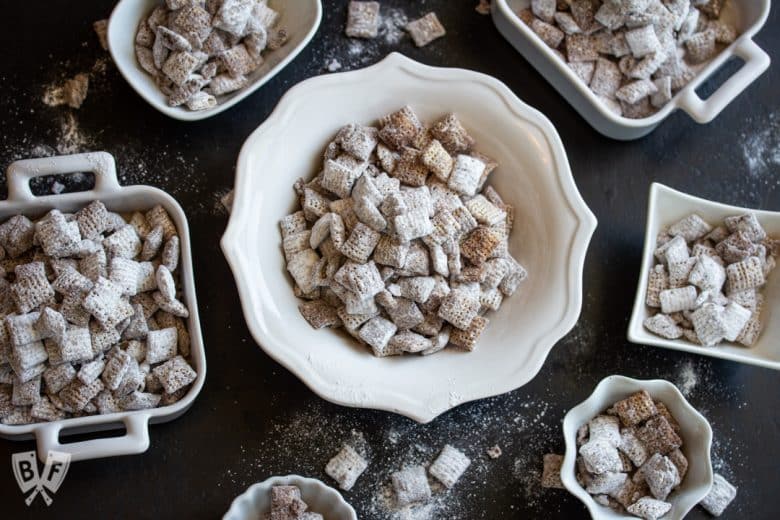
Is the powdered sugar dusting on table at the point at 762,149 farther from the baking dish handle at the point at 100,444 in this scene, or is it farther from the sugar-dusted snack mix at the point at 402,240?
the baking dish handle at the point at 100,444

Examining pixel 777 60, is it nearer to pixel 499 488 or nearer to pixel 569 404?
pixel 569 404

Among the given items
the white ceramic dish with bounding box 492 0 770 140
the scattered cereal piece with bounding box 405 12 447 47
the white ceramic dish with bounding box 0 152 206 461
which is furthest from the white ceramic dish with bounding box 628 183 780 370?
the white ceramic dish with bounding box 0 152 206 461

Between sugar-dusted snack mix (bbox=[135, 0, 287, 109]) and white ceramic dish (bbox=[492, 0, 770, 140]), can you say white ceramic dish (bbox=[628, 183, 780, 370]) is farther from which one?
sugar-dusted snack mix (bbox=[135, 0, 287, 109])

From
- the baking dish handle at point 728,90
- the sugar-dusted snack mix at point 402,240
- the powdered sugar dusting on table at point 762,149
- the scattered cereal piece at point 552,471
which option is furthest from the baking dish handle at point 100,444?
the powdered sugar dusting on table at point 762,149

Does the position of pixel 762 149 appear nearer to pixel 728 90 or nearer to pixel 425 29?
pixel 728 90

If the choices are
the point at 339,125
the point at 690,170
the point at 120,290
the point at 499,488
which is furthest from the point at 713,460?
the point at 120,290

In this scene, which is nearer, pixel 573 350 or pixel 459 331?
pixel 459 331

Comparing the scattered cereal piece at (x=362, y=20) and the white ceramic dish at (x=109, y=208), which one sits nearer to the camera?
the white ceramic dish at (x=109, y=208)
